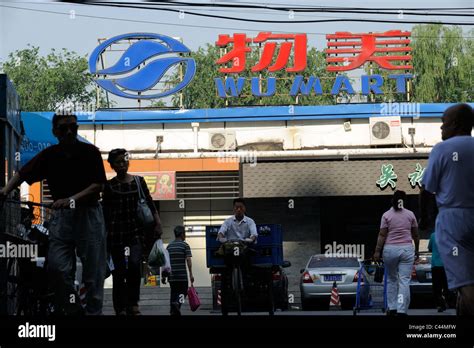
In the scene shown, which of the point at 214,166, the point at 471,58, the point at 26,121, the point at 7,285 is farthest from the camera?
the point at 471,58

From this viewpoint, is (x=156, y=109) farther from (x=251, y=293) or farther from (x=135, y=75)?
(x=251, y=293)

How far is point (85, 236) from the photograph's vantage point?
9.45 meters

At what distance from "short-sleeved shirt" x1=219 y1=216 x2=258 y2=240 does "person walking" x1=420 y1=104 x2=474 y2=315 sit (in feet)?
24.5

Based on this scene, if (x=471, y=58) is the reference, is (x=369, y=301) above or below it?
below

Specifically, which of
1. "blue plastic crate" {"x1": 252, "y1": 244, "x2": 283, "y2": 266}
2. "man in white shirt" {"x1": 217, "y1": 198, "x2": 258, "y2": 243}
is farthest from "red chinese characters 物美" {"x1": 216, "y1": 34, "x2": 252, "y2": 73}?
"man in white shirt" {"x1": 217, "y1": 198, "x2": 258, "y2": 243}

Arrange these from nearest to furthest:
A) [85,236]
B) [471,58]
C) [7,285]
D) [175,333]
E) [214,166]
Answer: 1. [175,333]
2. [85,236]
3. [7,285]
4. [214,166]
5. [471,58]

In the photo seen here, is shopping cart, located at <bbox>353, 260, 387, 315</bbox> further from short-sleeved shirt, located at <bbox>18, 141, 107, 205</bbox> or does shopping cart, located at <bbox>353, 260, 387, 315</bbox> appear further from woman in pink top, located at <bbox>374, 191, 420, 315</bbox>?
short-sleeved shirt, located at <bbox>18, 141, 107, 205</bbox>

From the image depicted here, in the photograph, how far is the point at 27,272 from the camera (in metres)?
10.9

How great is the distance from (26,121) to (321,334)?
8573mm

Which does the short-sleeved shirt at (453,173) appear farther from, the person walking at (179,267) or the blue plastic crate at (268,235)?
the person walking at (179,267)

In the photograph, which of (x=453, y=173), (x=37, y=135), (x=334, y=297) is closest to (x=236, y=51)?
(x=334, y=297)

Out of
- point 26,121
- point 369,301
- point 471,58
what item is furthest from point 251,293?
point 471,58

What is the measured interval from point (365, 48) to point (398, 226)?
2118cm

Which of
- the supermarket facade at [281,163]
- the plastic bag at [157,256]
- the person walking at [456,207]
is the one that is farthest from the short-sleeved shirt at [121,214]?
the supermarket facade at [281,163]
